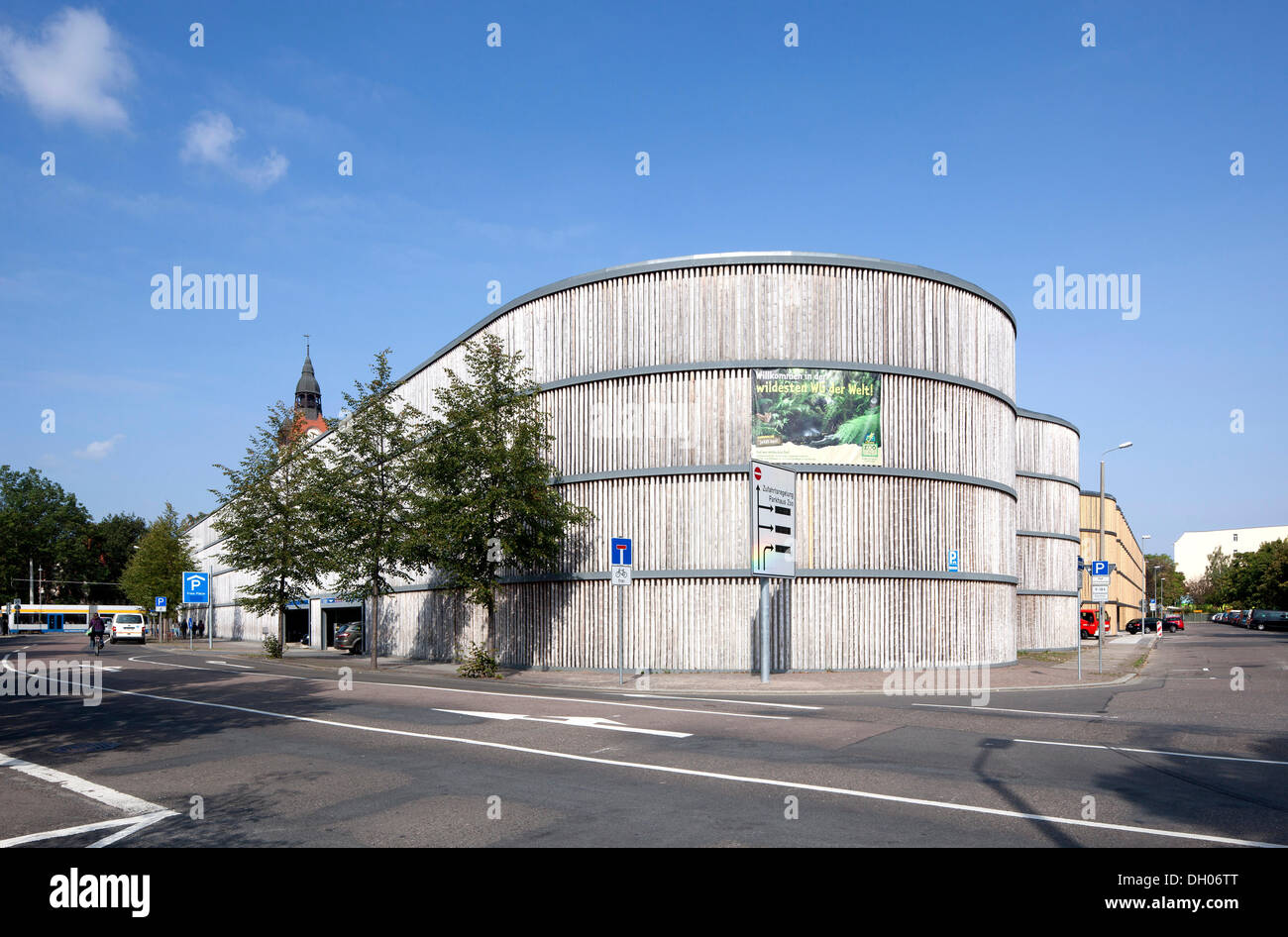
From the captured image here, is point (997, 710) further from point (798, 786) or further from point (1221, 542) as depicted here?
point (1221, 542)

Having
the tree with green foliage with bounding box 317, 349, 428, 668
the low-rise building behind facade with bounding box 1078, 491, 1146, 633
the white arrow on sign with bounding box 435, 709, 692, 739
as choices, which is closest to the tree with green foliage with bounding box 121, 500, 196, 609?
the tree with green foliage with bounding box 317, 349, 428, 668

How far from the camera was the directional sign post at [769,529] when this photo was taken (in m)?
21.1

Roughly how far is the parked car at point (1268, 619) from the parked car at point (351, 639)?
2897 inches

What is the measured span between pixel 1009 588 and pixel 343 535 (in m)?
21.1

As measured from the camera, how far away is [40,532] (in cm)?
11088

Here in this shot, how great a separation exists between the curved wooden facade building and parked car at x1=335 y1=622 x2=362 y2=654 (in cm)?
1348

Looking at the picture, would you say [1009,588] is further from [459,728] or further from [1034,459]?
[459,728]

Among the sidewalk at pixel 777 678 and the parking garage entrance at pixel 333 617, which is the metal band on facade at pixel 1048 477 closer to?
the sidewalk at pixel 777 678

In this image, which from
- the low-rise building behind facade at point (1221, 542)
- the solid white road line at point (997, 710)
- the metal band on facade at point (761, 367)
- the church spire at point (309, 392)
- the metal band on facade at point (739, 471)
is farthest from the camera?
the low-rise building behind facade at point (1221, 542)

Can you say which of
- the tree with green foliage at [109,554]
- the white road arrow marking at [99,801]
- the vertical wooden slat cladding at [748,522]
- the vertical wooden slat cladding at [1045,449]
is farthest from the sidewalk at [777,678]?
the tree with green foliage at [109,554]
